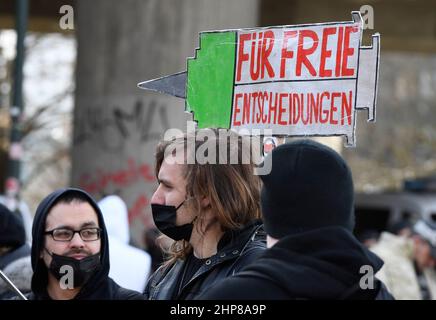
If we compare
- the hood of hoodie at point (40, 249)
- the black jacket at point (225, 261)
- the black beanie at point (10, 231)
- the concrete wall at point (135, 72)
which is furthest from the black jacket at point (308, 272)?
the concrete wall at point (135, 72)

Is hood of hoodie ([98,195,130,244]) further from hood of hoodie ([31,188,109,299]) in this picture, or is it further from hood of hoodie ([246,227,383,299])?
hood of hoodie ([246,227,383,299])

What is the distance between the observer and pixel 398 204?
46.8 feet

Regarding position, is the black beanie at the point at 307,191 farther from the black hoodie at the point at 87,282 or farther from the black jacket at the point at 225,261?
the black hoodie at the point at 87,282

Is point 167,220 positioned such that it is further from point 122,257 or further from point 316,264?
point 122,257

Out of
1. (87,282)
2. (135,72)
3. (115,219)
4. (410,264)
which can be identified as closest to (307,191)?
(87,282)

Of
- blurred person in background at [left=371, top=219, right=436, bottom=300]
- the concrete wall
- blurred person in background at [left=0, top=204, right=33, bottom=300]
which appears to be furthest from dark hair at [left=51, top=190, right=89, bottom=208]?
the concrete wall

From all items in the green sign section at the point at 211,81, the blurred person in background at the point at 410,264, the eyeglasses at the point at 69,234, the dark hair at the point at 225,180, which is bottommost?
the blurred person in background at the point at 410,264

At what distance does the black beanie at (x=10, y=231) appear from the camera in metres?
5.63

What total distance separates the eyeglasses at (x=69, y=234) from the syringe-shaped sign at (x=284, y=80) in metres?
0.61
